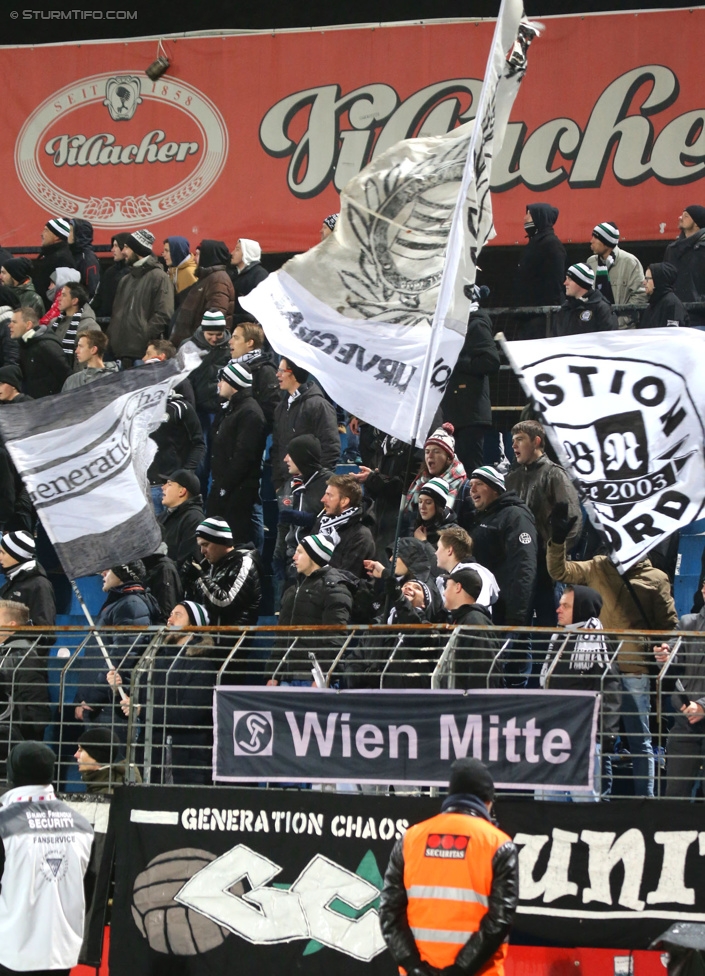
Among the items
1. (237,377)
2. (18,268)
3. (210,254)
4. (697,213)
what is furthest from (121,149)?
(697,213)

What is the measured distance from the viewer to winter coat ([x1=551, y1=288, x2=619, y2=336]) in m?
13.4

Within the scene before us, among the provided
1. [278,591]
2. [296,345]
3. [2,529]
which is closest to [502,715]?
[296,345]

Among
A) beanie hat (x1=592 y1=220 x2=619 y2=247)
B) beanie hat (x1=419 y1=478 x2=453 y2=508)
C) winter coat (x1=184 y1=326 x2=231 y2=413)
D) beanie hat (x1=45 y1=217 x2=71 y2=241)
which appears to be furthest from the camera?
Result: beanie hat (x1=45 y1=217 x2=71 y2=241)

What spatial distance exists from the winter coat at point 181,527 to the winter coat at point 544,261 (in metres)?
4.54

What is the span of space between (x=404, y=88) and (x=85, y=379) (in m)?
6.18

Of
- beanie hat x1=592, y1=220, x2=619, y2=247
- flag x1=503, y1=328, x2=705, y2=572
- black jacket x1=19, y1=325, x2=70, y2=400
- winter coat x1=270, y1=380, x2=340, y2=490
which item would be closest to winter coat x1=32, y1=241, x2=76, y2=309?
black jacket x1=19, y1=325, x2=70, y2=400

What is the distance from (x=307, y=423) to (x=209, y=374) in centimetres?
212

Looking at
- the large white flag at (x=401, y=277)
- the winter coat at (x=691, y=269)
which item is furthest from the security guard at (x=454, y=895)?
the winter coat at (x=691, y=269)

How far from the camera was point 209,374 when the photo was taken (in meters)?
14.6

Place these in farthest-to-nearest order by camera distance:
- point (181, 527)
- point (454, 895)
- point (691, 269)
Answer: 1. point (691, 269)
2. point (181, 527)
3. point (454, 895)

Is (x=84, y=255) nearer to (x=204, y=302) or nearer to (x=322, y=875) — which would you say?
(x=204, y=302)

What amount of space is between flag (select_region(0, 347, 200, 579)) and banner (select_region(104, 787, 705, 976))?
165 cm

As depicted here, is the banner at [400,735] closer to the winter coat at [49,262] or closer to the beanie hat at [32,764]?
the beanie hat at [32,764]

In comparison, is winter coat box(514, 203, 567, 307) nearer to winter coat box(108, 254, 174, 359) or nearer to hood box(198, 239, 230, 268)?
hood box(198, 239, 230, 268)
